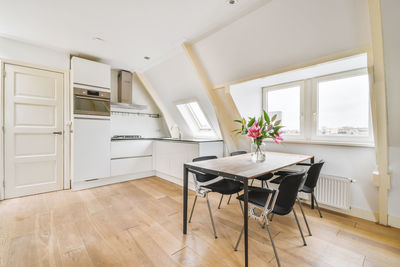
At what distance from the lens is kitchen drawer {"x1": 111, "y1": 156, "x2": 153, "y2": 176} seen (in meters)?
3.59

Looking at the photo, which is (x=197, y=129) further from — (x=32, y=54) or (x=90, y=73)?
(x=32, y=54)

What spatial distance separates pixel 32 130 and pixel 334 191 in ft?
15.4

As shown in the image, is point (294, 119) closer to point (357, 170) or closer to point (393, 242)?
point (357, 170)

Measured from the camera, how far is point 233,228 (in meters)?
1.99

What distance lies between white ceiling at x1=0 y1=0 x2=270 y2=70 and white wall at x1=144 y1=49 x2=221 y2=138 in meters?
0.31

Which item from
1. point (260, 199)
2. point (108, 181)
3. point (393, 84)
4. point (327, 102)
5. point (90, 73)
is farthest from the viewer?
point (108, 181)

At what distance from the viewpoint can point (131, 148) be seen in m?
3.83

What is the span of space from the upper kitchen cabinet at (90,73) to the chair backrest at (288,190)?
3.48 m

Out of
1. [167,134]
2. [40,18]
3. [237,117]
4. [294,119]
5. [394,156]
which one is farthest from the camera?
[167,134]

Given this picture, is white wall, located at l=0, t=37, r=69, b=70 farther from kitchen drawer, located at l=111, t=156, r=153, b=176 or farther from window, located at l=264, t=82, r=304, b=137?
window, located at l=264, t=82, r=304, b=137

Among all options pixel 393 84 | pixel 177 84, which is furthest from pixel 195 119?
pixel 393 84

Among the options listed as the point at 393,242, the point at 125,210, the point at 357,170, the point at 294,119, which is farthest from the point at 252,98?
the point at 125,210

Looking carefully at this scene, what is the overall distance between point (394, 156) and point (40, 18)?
4.48 metres

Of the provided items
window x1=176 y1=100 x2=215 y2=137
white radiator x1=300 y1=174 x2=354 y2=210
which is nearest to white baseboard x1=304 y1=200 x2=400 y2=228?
white radiator x1=300 y1=174 x2=354 y2=210
